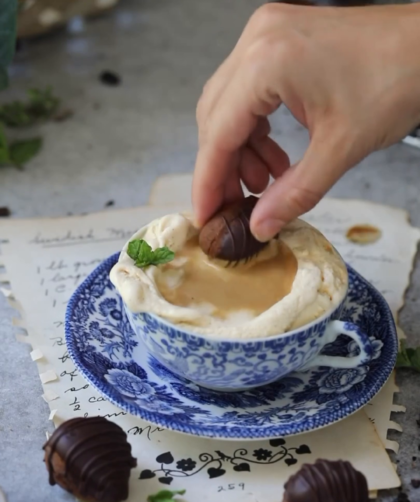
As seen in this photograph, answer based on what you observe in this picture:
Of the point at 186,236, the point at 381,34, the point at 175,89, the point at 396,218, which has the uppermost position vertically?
the point at 381,34

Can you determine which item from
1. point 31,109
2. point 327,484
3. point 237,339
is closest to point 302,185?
point 237,339

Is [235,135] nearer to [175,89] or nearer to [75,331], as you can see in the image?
[75,331]

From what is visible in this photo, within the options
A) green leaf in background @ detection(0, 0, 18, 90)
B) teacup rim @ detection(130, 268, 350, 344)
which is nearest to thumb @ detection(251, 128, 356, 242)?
teacup rim @ detection(130, 268, 350, 344)

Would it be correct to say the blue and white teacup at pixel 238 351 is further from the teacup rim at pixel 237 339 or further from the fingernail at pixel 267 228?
the fingernail at pixel 267 228

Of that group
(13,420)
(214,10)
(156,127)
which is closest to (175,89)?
(156,127)

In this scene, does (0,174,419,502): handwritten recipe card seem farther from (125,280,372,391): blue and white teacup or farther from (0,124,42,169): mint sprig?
(0,124,42,169): mint sprig

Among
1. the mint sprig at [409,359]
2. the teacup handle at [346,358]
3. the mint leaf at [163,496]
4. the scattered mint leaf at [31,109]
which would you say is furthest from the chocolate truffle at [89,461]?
the scattered mint leaf at [31,109]
